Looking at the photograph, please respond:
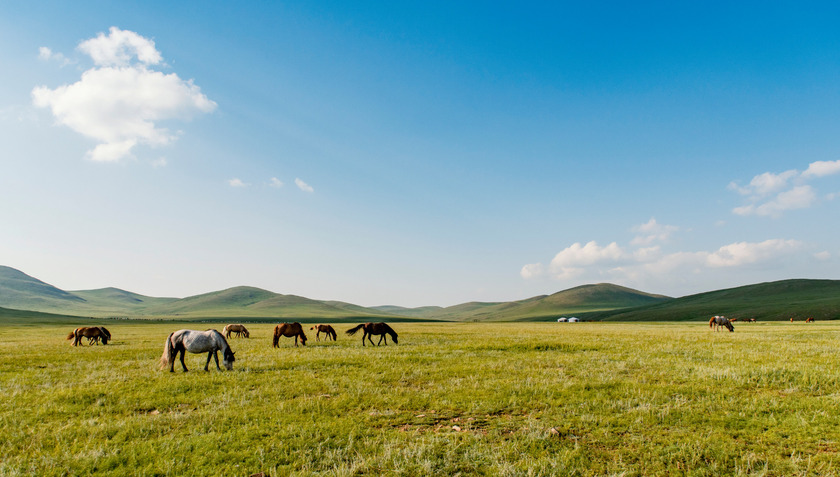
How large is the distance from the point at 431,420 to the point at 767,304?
14413 cm

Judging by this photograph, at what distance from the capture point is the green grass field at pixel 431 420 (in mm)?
6879

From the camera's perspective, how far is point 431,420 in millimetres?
9266

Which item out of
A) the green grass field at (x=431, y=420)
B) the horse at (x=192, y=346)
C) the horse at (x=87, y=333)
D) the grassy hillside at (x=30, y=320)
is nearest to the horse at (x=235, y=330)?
the horse at (x=87, y=333)

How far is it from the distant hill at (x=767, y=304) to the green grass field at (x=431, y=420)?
102050 millimetres

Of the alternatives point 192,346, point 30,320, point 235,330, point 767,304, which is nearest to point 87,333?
point 235,330

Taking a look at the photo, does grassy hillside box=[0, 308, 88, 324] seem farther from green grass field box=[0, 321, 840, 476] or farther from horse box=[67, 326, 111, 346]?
green grass field box=[0, 321, 840, 476]

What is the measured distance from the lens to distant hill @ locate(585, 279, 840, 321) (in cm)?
8894

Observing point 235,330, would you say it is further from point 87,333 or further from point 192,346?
point 192,346

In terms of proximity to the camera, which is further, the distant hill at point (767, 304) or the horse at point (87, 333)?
the distant hill at point (767, 304)

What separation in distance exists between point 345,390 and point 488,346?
13546 mm

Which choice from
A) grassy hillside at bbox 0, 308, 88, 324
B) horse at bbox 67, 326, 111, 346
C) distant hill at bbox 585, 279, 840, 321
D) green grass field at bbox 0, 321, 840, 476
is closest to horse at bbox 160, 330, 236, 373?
green grass field at bbox 0, 321, 840, 476

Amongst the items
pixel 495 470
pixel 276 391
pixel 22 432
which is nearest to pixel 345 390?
pixel 276 391

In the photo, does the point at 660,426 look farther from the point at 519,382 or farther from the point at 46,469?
the point at 46,469

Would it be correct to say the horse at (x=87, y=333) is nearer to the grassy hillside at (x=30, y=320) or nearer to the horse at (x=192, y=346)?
the horse at (x=192, y=346)
